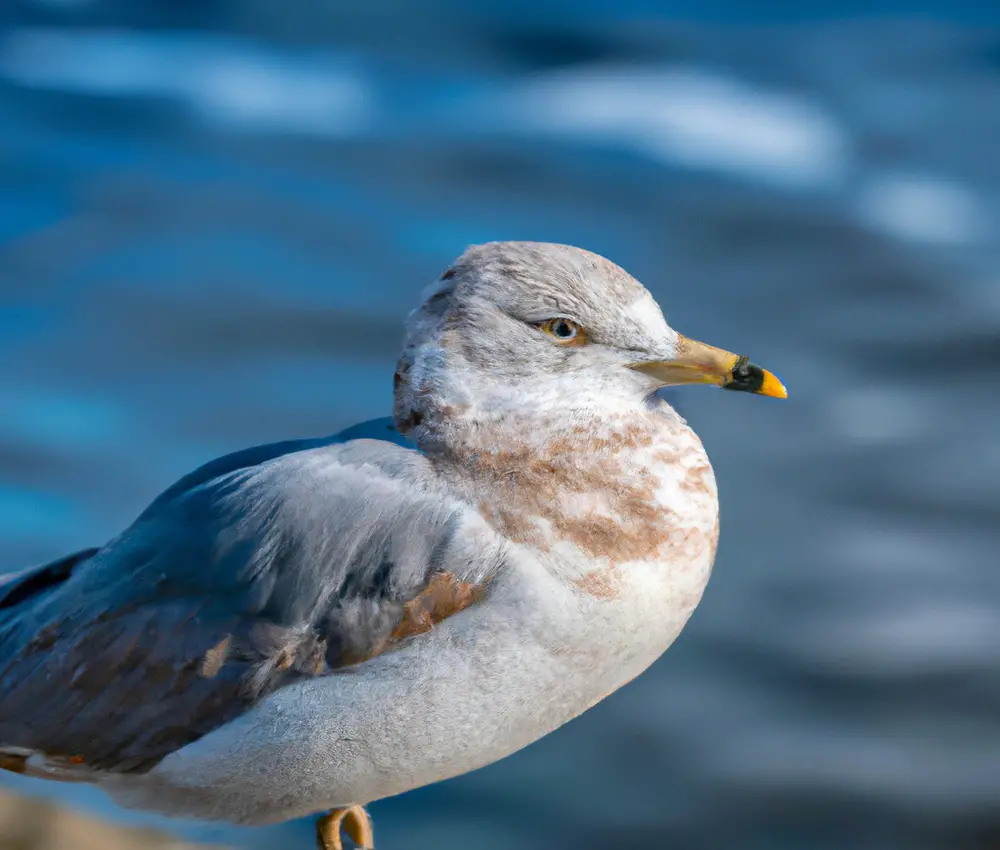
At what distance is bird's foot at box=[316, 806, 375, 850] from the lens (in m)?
3.40

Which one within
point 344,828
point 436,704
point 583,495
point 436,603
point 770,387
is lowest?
point 344,828

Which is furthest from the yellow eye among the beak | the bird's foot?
the bird's foot

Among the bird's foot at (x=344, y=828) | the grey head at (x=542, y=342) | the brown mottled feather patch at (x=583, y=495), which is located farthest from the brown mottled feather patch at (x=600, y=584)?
the bird's foot at (x=344, y=828)

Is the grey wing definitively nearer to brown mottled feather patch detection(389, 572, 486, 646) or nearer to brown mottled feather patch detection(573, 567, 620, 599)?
brown mottled feather patch detection(389, 572, 486, 646)

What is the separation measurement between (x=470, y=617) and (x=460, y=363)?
55 centimetres

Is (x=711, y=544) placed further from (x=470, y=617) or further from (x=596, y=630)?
(x=470, y=617)

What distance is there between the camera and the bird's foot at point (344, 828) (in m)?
3.40

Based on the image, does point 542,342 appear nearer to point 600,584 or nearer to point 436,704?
point 600,584

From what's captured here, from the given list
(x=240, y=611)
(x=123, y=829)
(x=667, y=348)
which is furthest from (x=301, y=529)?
(x=123, y=829)

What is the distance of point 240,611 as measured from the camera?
2.73 m

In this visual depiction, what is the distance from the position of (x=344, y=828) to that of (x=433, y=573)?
1.40 m

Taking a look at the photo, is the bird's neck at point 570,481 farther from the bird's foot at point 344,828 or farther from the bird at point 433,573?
the bird's foot at point 344,828

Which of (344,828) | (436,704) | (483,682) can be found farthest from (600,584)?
(344,828)

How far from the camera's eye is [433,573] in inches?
104
